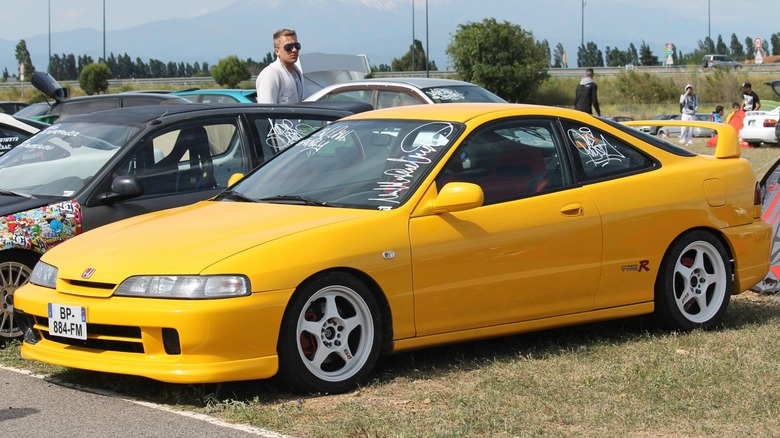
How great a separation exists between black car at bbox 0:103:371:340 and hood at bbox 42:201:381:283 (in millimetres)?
865

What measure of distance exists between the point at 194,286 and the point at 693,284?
3296 mm

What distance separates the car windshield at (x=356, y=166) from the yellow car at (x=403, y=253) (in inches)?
0.5

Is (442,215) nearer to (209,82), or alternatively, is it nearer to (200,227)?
(200,227)

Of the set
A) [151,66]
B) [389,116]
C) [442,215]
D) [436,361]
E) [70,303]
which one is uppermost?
[151,66]

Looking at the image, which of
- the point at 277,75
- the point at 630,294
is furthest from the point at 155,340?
the point at 277,75

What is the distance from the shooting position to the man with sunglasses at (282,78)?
37.2 ft

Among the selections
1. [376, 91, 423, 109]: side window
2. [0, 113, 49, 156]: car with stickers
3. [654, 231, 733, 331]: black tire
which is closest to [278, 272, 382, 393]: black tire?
[654, 231, 733, 331]: black tire

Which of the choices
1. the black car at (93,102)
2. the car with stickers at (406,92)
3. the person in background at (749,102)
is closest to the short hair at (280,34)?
the car with stickers at (406,92)

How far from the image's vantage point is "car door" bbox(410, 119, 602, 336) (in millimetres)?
5934

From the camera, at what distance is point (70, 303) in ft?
18.3

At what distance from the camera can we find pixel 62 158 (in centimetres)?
777

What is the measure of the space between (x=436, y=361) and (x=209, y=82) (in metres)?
78.7
